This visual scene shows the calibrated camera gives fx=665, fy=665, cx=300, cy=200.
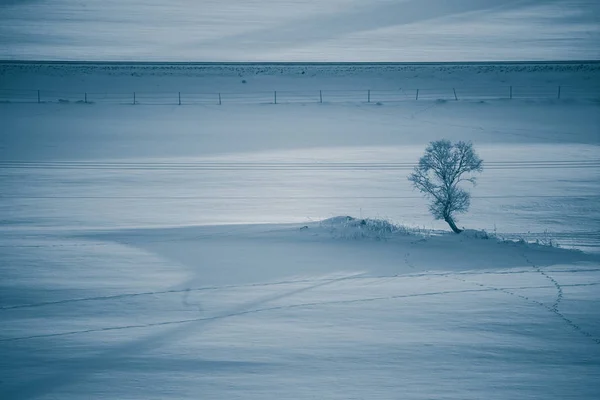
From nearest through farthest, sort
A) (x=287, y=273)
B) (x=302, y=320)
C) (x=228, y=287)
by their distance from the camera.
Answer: (x=302, y=320) → (x=228, y=287) → (x=287, y=273)

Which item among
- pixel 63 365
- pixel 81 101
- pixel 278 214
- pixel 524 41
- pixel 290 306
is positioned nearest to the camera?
pixel 63 365

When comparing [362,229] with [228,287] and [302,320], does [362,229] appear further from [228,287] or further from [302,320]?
[302,320]

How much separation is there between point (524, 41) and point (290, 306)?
29046 mm

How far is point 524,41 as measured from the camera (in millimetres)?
31906

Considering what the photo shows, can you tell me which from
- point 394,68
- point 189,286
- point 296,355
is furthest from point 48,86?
point 296,355

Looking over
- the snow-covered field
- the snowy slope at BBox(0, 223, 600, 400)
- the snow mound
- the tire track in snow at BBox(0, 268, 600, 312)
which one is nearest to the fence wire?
the snow-covered field

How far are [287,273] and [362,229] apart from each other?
6.09 feet

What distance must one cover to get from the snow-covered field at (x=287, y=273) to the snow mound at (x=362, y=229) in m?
0.04

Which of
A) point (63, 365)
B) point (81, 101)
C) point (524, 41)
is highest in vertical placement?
point (524, 41)

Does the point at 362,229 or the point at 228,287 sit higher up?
the point at 362,229

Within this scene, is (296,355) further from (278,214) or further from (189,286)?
(278,214)

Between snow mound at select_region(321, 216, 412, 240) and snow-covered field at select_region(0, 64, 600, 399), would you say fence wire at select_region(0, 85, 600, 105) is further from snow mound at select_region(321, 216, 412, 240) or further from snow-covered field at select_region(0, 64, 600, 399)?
snow mound at select_region(321, 216, 412, 240)

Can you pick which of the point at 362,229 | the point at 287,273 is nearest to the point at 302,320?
the point at 287,273

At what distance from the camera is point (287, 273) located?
24.3 ft
